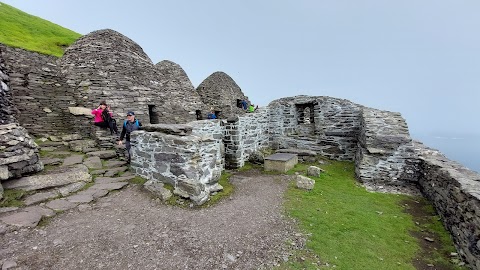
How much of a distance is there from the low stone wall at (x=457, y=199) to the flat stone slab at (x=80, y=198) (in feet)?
28.0

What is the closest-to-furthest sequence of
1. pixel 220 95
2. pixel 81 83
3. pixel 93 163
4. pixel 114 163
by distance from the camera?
pixel 93 163 → pixel 114 163 → pixel 81 83 → pixel 220 95

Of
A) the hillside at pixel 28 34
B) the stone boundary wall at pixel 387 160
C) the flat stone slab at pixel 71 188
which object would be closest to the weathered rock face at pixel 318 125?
the stone boundary wall at pixel 387 160

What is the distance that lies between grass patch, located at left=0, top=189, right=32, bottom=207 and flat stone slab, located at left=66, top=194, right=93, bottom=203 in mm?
923

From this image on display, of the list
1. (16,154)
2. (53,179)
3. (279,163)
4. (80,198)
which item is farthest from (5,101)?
(279,163)

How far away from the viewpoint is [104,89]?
12.1 meters

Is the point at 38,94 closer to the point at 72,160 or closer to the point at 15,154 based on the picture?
the point at 72,160

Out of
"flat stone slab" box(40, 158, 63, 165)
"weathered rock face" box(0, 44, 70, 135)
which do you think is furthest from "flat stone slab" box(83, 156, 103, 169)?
"weathered rock face" box(0, 44, 70, 135)

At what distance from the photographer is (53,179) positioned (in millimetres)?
6750

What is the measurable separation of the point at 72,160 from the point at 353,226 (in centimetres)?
896

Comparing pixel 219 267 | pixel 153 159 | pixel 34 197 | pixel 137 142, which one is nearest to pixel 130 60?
pixel 137 142

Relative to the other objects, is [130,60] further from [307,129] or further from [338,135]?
[338,135]

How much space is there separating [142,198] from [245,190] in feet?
10.5

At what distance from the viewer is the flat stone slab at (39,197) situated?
228 inches

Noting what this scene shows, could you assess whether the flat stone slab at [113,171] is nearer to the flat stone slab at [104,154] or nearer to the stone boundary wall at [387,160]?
the flat stone slab at [104,154]
